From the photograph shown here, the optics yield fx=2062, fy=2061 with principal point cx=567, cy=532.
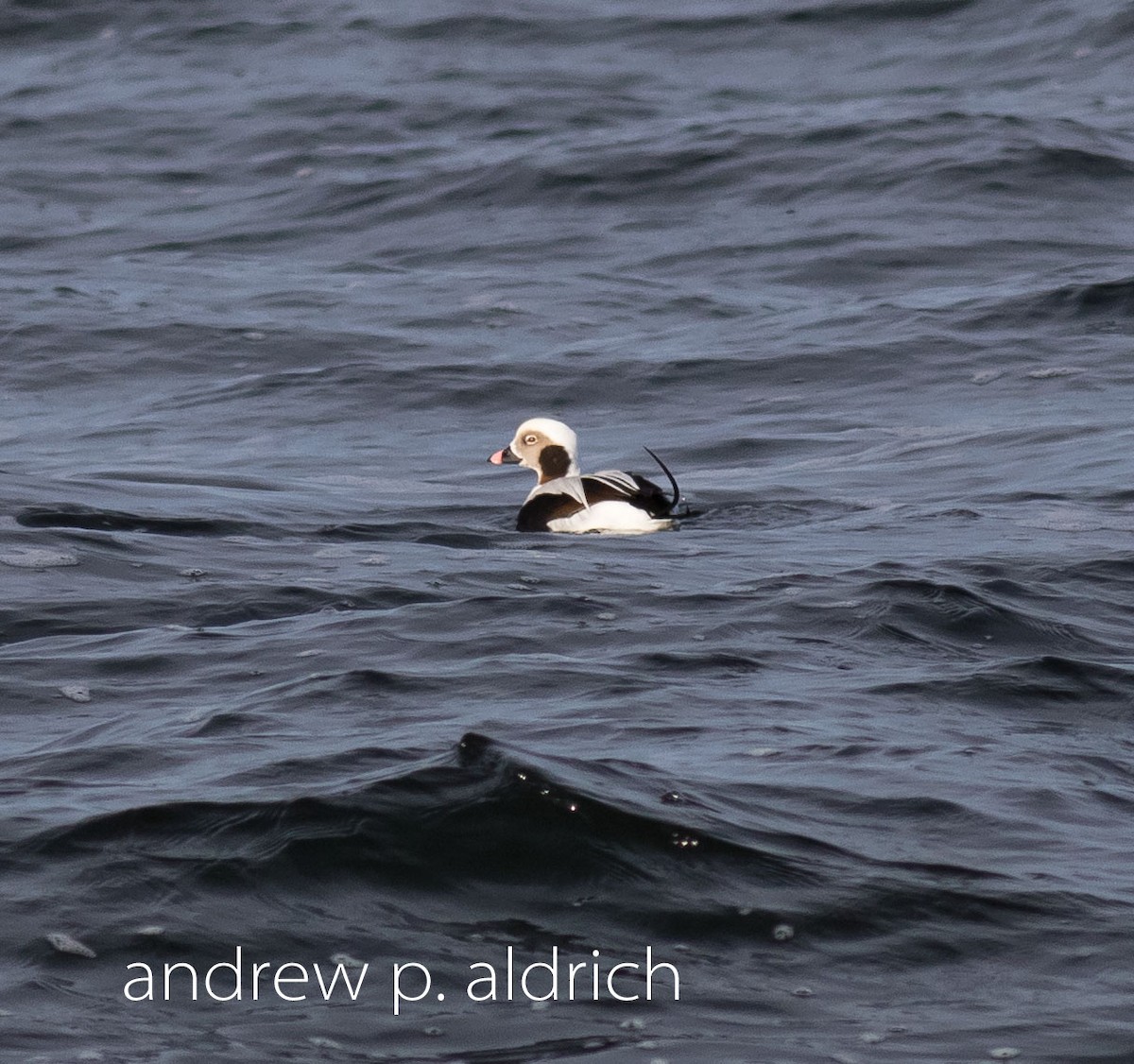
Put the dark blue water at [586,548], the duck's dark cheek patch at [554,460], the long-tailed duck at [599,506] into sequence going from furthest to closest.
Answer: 1. the duck's dark cheek patch at [554,460]
2. the long-tailed duck at [599,506]
3. the dark blue water at [586,548]

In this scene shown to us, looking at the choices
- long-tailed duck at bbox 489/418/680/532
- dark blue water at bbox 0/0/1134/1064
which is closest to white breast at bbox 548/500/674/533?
long-tailed duck at bbox 489/418/680/532

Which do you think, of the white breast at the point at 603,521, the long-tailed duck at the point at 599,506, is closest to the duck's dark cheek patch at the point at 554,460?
the long-tailed duck at the point at 599,506

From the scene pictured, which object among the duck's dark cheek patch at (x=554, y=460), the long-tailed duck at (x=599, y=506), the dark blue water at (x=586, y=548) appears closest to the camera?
the dark blue water at (x=586, y=548)

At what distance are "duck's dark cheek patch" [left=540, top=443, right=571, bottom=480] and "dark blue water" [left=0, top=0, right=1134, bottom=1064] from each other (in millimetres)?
540

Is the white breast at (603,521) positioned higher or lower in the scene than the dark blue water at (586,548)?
lower

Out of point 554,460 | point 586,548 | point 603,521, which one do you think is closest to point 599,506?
point 603,521

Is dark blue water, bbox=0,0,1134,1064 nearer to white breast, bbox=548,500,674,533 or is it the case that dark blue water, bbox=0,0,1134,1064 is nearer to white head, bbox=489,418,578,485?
white breast, bbox=548,500,674,533

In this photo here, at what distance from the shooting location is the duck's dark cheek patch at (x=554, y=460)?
428 inches

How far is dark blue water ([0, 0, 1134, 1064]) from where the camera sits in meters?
4.57

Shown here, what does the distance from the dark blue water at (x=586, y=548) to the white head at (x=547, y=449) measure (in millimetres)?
495

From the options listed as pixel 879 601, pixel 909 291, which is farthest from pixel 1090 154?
pixel 879 601

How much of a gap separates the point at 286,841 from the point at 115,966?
656 mm

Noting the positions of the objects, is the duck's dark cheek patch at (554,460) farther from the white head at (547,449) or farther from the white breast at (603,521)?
the white breast at (603,521)

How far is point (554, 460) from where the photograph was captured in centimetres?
1088
